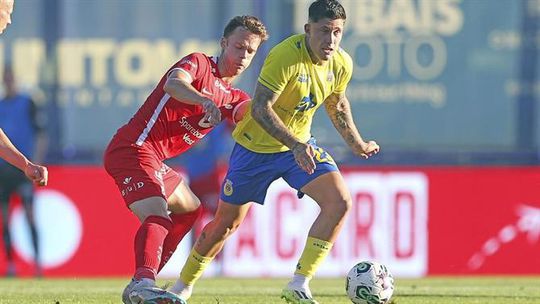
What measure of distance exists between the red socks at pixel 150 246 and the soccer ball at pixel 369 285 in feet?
4.69

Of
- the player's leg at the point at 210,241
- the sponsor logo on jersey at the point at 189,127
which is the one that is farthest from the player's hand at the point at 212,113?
the player's leg at the point at 210,241

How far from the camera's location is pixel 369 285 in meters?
9.44

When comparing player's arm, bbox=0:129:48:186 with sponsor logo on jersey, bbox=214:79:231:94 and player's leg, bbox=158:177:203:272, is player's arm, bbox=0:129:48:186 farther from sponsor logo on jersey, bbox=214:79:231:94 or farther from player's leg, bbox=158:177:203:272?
sponsor logo on jersey, bbox=214:79:231:94

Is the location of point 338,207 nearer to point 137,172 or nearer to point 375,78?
point 137,172

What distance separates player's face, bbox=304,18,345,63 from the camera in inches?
370

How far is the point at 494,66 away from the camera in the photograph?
61.5 feet

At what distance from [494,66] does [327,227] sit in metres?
9.83

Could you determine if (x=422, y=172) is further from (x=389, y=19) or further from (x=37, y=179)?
(x=37, y=179)

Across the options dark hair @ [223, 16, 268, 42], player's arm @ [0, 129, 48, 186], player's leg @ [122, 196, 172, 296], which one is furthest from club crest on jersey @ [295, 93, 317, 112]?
player's arm @ [0, 129, 48, 186]

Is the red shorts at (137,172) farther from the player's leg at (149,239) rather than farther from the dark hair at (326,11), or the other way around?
the dark hair at (326,11)

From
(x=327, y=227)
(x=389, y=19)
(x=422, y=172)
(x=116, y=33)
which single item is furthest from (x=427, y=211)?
(x=327, y=227)

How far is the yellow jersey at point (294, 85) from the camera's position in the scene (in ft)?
30.9

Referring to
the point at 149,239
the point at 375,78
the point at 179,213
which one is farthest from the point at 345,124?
the point at 375,78

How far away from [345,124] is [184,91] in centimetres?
181
